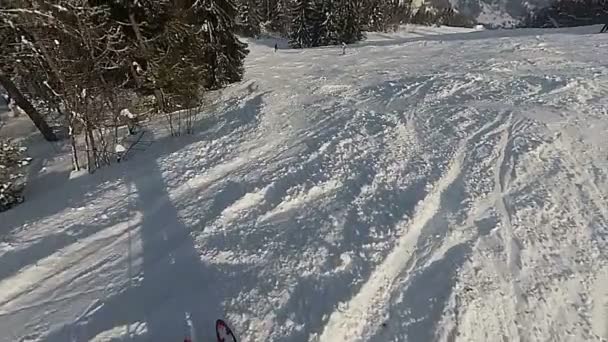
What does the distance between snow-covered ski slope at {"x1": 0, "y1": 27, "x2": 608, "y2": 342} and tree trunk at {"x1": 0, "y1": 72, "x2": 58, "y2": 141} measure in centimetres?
193

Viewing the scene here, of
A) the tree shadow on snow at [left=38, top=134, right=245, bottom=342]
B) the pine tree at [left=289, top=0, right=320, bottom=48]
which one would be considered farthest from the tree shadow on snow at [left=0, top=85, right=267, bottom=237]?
the pine tree at [left=289, top=0, right=320, bottom=48]

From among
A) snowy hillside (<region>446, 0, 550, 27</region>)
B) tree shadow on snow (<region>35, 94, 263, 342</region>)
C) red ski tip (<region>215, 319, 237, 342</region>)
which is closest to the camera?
red ski tip (<region>215, 319, 237, 342</region>)

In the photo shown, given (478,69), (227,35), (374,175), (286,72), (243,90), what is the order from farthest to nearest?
(286,72) → (227,35) → (243,90) → (478,69) → (374,175)

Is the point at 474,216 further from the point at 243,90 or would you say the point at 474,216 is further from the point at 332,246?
the point at 243,90

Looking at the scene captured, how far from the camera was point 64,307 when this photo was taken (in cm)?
453

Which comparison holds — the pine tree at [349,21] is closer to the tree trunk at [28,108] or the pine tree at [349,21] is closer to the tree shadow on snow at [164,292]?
the tree trunk at [28,108]

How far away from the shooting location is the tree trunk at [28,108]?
9.66 meters

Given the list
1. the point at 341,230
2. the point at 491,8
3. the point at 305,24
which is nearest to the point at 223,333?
the point at 341,230

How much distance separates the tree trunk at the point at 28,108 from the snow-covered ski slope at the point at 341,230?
193 cm

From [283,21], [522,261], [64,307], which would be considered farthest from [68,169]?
[283,21]

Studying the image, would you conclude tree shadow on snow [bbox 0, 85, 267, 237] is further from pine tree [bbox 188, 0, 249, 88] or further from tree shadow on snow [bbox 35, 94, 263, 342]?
pine tree [bbox 188, 0, 249, 88]

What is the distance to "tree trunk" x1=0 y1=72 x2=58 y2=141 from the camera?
966cm

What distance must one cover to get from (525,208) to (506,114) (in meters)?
3.63

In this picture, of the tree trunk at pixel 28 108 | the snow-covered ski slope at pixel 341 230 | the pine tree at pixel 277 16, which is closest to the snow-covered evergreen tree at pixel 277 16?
the pine tree at pixel 277 16
